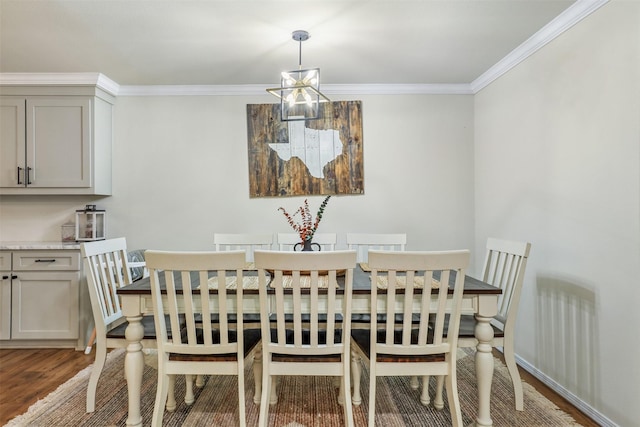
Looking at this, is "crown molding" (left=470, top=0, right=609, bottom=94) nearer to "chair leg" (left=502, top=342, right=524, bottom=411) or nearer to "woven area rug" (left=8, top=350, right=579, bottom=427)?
"chair leg" (left=502, top=342, right=524, bottom=411)

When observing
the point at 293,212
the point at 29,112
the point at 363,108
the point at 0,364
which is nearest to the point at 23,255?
the point at 0,364

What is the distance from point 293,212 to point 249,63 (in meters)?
1.38

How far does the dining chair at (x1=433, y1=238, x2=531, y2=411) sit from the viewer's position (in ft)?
6.58

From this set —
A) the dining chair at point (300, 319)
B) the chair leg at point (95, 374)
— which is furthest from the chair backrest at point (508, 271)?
the chair leg at point (95, 374)

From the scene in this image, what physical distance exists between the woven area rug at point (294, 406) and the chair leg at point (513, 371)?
0.06 metres

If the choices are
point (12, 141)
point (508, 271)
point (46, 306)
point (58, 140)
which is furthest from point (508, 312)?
point (12, 141)

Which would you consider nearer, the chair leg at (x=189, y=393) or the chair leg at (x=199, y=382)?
the chair leg at (x=189, y=393)

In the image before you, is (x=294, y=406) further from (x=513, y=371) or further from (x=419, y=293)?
(x=513, y=371)

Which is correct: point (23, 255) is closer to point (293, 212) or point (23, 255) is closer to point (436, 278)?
point (293, 212)

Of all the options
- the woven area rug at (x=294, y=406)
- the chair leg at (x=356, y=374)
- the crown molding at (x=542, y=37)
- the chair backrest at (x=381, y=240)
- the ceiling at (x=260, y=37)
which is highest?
the ceiling at (x=260, y=37)

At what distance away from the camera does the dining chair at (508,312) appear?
201cm

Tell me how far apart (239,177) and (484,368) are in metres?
2.63

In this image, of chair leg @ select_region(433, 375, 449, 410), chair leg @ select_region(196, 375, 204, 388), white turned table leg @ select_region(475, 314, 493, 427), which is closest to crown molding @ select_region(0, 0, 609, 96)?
white turned table leg @ select_region(475, 314, 493, 427)

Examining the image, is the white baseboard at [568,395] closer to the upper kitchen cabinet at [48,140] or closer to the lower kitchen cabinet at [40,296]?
the lower kitchen cabinet at [40,296]
